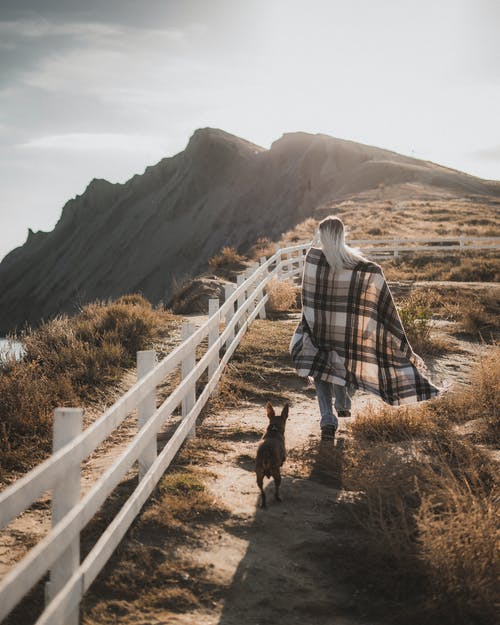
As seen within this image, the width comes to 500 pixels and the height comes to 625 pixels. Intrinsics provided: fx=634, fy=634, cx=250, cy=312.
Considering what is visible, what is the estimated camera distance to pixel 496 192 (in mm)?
64312

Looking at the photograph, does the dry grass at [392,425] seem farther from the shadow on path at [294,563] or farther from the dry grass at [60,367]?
the dry grass at [60,367]

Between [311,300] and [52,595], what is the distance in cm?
374

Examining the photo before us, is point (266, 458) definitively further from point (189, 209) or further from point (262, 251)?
point (189, 209)

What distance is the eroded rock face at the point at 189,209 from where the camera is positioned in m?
74.2

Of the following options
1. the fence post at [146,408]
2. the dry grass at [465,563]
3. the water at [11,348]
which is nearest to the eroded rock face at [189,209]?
the water at [11,348]

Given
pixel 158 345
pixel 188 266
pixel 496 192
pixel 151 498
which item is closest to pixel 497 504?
pixel 151 498

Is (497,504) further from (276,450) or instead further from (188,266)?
(188,266)

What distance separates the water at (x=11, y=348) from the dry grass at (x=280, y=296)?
5.95m

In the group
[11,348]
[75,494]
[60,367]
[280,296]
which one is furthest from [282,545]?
[280,296]

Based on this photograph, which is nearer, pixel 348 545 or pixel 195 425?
pixel 348 545

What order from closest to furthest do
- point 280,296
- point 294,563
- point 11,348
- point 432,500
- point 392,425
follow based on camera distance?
point 294,563 < point 432,500 < point 392,425 < point 11,348 < point 280,296

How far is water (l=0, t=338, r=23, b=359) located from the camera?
26.0ft

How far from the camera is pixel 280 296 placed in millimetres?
13836

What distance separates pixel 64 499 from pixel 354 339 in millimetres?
3588
